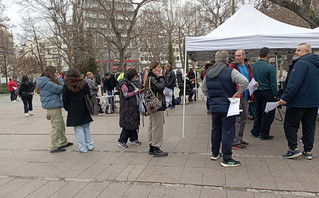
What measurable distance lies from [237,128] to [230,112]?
114 centimetres

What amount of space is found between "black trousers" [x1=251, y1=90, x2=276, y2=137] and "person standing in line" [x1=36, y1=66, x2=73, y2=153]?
4173 millimetres

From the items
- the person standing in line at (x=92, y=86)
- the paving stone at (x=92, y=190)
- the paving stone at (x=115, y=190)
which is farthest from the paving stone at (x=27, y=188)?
the person standing in line at (x=92, y=86)

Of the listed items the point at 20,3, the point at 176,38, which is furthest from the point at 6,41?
the point at 176,38

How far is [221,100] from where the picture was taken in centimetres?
367

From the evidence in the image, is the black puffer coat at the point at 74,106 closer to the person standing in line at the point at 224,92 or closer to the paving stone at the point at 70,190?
the paving stone at the point at 70,190

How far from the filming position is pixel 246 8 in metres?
6.92

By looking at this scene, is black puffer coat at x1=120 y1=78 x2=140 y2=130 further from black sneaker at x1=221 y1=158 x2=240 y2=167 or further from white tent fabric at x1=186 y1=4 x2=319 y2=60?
black sneaker at x1=221 y1=158 x2=240 y2=167

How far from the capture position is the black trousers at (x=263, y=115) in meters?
5.00

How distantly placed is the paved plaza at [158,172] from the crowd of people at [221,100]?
25cm

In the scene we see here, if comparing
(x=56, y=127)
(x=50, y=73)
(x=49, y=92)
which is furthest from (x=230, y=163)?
(x=50, y=73)

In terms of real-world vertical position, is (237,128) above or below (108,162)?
above

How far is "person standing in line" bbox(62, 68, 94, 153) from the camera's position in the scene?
15.0 feet

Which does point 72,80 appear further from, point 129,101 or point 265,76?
point 265,76

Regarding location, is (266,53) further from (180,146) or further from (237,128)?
(180,146)
